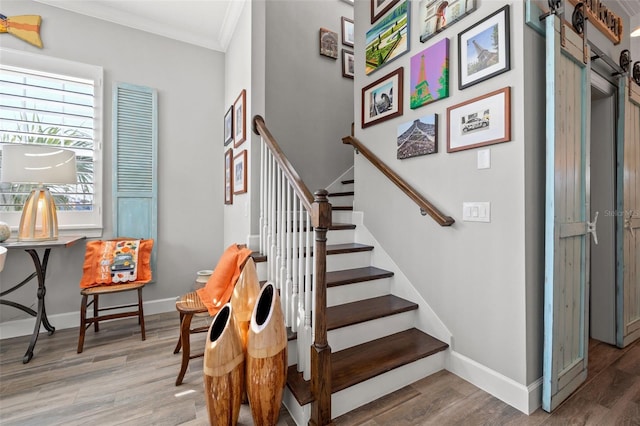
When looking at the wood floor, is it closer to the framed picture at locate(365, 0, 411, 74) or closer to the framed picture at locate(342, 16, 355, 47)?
the framed picture at locate(365, 0, 411, 74)

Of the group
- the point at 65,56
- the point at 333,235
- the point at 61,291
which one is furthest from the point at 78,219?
the point at 333,235

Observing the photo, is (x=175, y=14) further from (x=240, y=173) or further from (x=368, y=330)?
(x=368, y=330)

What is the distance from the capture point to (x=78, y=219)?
112 inches

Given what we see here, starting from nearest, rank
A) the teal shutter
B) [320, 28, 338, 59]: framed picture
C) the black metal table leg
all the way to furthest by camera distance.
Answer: the black metal table leg → the teal shutter → [320, 28, 338, 59]: framed picture

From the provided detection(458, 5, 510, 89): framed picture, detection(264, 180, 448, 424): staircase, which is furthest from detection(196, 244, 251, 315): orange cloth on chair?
detection(458, 5, 510, 89): framed picture

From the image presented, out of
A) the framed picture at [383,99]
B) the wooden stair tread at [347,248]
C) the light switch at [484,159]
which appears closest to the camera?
the light switch at [484,159]

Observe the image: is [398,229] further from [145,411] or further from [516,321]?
[145,411]

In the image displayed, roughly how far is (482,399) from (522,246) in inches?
36.4

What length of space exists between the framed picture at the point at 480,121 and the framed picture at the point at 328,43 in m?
1.81

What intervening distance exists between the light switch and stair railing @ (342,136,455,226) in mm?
383

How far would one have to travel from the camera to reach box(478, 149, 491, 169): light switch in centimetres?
174

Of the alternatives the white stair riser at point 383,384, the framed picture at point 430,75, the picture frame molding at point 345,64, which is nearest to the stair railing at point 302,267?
the white stair riser at point 383,384

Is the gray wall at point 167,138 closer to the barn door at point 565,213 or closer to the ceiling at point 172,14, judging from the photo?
the ceiling at point 172,14

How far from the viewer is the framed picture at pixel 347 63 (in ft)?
11.0
